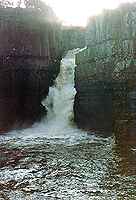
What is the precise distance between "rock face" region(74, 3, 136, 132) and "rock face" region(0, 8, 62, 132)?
2.23 meters

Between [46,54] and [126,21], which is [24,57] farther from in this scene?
[126,21]

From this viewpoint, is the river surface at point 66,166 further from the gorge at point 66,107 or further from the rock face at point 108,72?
the rock face at point 108,72

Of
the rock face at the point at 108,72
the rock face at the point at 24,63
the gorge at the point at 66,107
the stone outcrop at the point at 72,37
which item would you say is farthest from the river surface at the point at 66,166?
the stone outcrop at the point at 72,37

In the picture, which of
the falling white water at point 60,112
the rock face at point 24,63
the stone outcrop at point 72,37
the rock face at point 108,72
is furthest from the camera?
the stone outcrop at point 72,37

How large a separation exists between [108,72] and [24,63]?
206 inches

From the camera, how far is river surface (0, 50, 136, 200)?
25.4 ft

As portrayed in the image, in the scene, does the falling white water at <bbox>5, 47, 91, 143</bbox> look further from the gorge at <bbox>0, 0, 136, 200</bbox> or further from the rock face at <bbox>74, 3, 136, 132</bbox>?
the rock face at <bbox>74, 3, 136, 132</bbox>

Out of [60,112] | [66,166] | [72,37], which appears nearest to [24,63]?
[60,112]

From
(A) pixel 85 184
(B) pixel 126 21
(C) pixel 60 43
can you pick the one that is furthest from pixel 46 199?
(C) pixel 60 43

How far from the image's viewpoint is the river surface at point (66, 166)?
773 centimetres

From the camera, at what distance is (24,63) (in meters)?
20.0

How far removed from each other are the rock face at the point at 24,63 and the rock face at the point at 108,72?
2228 millimetres

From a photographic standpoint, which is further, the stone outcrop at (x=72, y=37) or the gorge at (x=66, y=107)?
the stone outcrop at (x=72, y=37)

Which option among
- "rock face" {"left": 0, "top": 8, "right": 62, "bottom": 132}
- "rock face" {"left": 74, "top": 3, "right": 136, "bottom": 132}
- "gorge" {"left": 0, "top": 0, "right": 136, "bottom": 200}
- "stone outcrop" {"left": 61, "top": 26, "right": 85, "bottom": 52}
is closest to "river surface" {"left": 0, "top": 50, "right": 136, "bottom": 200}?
"gorge" {"left": 0, "top": 0, "right": 136, "bottom": 200}
